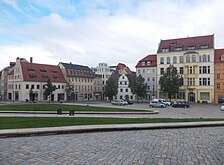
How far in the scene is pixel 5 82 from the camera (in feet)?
298

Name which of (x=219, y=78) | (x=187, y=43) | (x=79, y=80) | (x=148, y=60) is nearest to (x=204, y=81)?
(x=219, y=78)

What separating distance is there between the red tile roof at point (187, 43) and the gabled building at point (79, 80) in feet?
108

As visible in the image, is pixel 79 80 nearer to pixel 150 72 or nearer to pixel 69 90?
pixel 69 90

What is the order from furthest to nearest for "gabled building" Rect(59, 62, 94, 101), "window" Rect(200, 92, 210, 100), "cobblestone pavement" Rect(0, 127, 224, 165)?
"gabled building" Rect(59, 62, 94, 101)
"window" Rect(200, 92, 210, 100)
"cobblestone pavement" Rect(0, 127, 224, 165)

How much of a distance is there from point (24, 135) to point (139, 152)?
6.13 meters

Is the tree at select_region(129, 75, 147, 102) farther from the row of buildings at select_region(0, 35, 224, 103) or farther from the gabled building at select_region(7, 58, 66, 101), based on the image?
the gabled building at select_region(7, 58, 66, 101)

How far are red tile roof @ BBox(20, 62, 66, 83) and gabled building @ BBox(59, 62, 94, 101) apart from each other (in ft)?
8.36

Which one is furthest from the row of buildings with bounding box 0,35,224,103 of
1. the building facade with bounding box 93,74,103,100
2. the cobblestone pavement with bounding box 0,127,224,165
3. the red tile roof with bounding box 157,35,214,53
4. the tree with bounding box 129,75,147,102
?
the cobblestone pavement with bounding box 0,127,224,165

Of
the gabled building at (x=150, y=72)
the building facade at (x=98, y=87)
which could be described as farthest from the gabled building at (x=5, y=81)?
the gabled building at (x=150, y=72)

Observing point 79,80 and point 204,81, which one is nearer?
point 204,81

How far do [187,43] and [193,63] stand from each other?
22.6 feet

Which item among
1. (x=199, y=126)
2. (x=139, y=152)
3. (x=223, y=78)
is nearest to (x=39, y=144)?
(x=139, y=152)

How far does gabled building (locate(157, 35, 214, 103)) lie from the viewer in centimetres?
7256

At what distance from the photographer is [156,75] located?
83125mm
